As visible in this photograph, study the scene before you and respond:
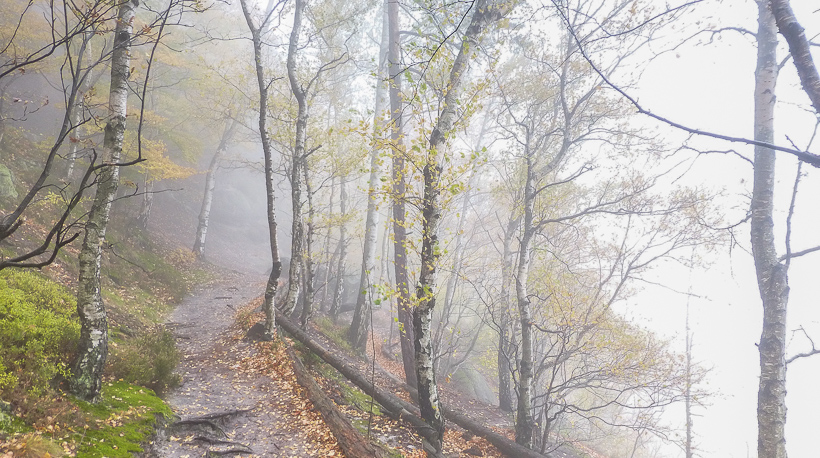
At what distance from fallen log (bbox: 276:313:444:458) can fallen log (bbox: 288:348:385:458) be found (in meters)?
0.66

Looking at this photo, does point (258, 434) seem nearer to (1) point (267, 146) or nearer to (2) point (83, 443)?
(2) point (83, 443)

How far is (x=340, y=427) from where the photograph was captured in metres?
5.96

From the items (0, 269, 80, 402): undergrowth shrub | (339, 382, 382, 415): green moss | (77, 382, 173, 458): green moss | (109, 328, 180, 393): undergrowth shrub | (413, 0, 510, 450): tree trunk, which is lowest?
(339, 382, 382, 415): green moss

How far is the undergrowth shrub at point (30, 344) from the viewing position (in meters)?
4.21

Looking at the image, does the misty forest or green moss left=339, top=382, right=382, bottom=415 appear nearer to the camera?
the misty forest

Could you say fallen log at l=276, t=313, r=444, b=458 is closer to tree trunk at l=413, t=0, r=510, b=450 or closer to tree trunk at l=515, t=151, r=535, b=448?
tree trunk at l=413, t=0, r=510, b=450

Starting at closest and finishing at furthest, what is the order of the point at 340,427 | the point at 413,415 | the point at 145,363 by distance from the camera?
1. the point at 340,427
2. the point at 145,363
3. the point at 413,415

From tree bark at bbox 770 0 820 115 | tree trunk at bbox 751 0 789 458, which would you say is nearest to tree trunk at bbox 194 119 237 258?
tree trunk at bbox 751 0 789 458

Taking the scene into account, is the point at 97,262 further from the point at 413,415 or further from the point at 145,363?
the point at 413,415

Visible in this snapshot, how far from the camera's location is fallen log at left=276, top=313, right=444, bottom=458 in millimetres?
6418

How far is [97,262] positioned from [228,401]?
3.46 meters

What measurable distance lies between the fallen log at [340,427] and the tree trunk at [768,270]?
5.66 m

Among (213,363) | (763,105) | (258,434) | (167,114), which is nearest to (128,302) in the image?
(213,363)

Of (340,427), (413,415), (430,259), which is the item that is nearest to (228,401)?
(340,427)
